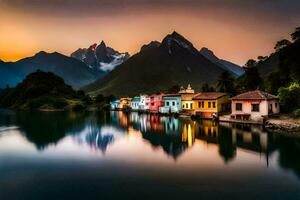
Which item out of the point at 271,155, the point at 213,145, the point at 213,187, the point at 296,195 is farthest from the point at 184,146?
the point at 296,195

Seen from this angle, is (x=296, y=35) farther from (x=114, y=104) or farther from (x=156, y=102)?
(x=114, y=104)

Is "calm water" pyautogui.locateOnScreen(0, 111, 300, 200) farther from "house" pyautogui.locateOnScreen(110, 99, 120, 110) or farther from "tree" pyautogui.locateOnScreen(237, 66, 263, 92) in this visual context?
"house" pyautogui.locateOnScreen(110, 99, 120, 110)

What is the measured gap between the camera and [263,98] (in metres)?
46.1

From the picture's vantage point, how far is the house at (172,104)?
73.9 meters

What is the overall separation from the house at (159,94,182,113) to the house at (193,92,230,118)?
440 inches

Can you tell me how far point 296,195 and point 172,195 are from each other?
6096 millimetres

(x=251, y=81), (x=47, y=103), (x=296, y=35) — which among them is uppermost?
(x=296, y=35)

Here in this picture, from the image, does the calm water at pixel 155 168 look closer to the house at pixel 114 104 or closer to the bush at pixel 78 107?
the house at pixel 114 104

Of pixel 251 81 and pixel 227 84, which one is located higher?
pixel 251 81

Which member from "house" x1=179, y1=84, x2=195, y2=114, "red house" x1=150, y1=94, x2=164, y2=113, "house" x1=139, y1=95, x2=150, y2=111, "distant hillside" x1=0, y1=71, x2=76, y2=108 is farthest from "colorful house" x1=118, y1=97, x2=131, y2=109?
"house" x1=179, y1=84, x2=195, y2=114

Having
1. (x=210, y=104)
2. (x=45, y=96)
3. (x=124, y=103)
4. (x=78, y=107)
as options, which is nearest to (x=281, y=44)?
(x=210, y=104)

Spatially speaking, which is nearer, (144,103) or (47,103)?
(144,103)

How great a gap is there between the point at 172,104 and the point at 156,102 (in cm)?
996

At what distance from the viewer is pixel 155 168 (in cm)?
2173
